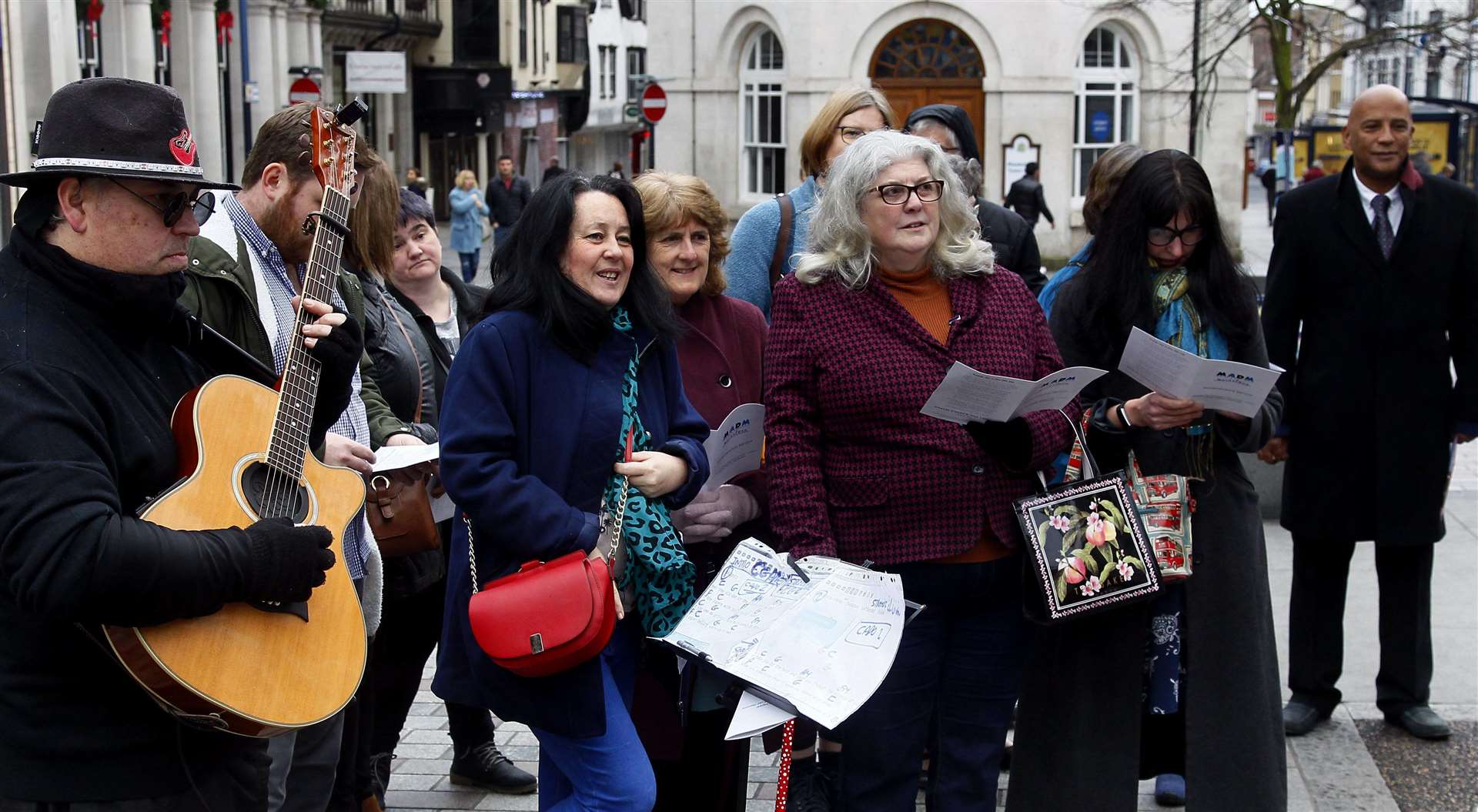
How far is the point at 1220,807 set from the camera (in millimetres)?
4273

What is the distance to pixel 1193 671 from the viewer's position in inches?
168

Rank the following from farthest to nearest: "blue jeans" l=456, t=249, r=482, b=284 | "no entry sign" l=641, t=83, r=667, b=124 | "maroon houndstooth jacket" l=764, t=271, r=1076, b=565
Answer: "no entry sign" l=641, t=83, r=667, b=124, "blue jeans" l=456, t=249, r=482, b=284, "maroon houndstooth jacket" l=764, t=271, r=1076, b=565

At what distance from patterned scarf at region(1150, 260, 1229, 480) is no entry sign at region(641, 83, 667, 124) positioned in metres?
22.0

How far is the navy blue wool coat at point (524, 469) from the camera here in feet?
10.9

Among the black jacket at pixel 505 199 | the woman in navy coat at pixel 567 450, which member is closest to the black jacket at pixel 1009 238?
the woman in navy coat at pixel 567 450

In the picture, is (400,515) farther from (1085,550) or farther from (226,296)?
(1085,550)

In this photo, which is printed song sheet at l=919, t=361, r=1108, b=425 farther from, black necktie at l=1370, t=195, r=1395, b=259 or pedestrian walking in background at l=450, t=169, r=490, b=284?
pedestrian walking in background at l=450, t=169, r=490, b=284

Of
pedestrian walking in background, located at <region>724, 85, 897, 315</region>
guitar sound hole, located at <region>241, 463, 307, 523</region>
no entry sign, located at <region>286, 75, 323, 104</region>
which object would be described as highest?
no entry sign, located at <region>286, 75, 323, 104</region>

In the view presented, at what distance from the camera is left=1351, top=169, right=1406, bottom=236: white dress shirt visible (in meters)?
5.41

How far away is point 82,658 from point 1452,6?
1502 inches

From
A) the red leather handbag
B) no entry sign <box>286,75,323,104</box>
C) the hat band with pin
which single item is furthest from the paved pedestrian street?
no entry sign <box>286,75,323,104</box>

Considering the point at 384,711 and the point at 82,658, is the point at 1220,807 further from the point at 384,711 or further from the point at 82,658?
the point at 82,658

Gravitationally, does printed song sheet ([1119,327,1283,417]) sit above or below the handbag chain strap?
above

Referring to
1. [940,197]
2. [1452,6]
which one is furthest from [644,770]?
[1452,6]
